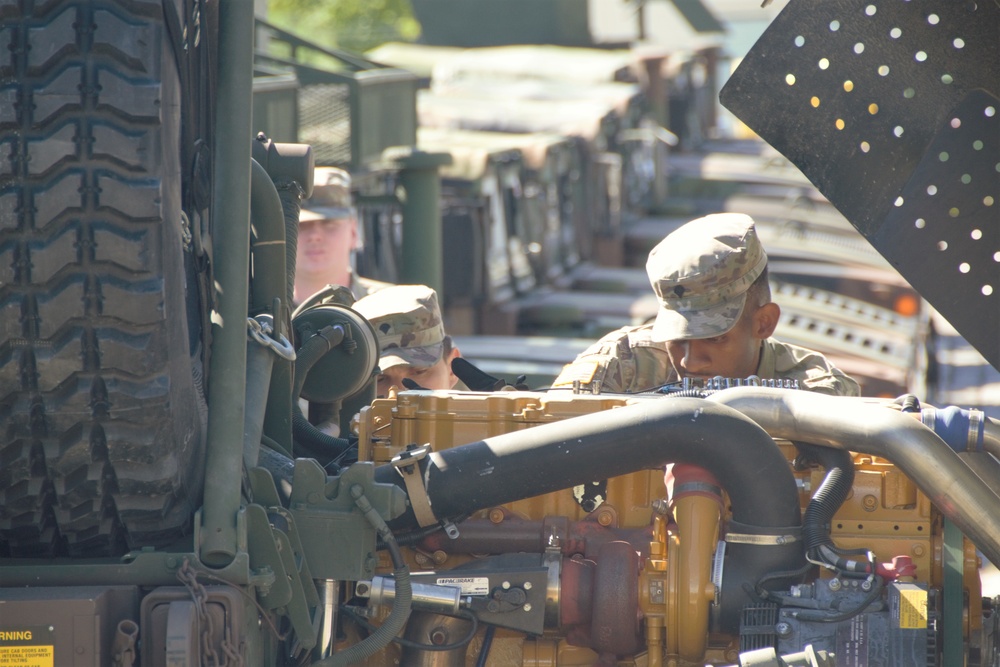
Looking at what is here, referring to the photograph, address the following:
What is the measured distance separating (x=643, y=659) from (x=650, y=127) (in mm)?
12031

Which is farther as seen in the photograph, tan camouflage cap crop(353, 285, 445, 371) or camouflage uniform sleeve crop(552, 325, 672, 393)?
tan camouflage cap crop(353, 285, 445, 371)

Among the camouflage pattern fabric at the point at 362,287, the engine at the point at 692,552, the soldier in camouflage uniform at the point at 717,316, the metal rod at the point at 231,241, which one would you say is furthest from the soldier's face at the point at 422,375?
the metal rod at the point at 231,241

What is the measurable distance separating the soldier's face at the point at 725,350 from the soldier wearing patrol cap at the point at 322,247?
206cm

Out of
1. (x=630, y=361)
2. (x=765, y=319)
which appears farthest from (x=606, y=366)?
(x=765, y=319)

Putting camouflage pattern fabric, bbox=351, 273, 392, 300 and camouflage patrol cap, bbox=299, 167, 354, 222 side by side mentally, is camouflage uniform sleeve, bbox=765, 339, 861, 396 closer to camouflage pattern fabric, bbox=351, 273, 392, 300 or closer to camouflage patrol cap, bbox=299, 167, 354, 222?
camouflage pattern fabric, bbox=351, 273, 392, 300

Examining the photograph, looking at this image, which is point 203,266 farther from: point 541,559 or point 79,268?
point 541,559

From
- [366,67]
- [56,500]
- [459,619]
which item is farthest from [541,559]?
[366,67]

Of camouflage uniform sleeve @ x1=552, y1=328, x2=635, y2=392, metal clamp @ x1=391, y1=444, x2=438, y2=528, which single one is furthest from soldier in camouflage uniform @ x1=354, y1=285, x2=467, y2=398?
metal clamp @ x1=391, y1=444, x2=438, y2=528

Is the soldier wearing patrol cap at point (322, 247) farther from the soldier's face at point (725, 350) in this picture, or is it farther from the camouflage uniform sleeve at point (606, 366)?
the soldier's face at point (725, 350)

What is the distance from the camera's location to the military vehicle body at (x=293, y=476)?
2.53 m

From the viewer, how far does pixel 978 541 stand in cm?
307

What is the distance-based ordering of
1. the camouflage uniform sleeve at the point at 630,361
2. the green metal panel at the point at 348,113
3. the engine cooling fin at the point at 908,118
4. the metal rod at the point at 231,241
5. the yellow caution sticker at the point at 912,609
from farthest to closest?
1. the green metal panel at the point at 348,113
2. the camouflage uniform sleeve at the point at 630,361
3. the engine cooling fin at the point at 908,118
4. the yellow caution sticker at the point at 912,609
5. the metal rod at the point at 231,241

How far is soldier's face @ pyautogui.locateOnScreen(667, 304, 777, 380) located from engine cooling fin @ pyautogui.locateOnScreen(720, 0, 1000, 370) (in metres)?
1.01

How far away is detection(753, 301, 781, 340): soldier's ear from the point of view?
430 centimetres
